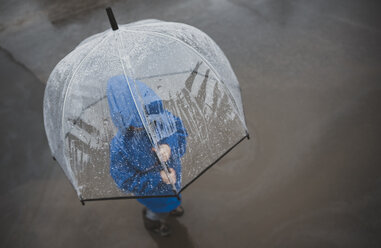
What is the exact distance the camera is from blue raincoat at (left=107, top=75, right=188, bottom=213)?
1.53 metres

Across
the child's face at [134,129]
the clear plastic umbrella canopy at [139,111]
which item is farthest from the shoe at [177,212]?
the child's face at [134,129]

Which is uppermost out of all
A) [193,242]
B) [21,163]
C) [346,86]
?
[21,163]

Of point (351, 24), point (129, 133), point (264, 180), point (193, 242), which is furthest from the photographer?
point (351, 24)

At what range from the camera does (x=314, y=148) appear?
2855 millimetres

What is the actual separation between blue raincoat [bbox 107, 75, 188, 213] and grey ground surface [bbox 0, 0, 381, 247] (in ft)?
3.60

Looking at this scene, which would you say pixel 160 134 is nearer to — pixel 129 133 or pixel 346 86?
pixel 129 133

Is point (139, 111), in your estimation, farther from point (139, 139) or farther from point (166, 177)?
point (166, 177)

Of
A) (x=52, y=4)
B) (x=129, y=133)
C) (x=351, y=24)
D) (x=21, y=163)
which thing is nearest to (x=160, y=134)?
(x=129, y=133)

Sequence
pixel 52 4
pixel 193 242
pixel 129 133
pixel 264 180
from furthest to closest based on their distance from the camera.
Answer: pixel 52 4
pixel 264 180
pixel 193 242
pixel 129 133

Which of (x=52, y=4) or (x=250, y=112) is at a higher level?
(x=52, y=4)

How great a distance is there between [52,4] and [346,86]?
5.12 meters

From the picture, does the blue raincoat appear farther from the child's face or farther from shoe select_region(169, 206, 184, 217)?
shoe select_region(169, 206, 184, 217)

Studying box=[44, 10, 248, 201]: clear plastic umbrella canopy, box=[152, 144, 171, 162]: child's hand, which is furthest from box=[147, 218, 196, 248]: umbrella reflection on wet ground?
box=[152, 144, 171, 162]: child's hand

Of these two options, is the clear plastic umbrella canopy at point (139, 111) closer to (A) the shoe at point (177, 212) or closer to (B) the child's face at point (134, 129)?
(B) the child's face at point (134, 129)
